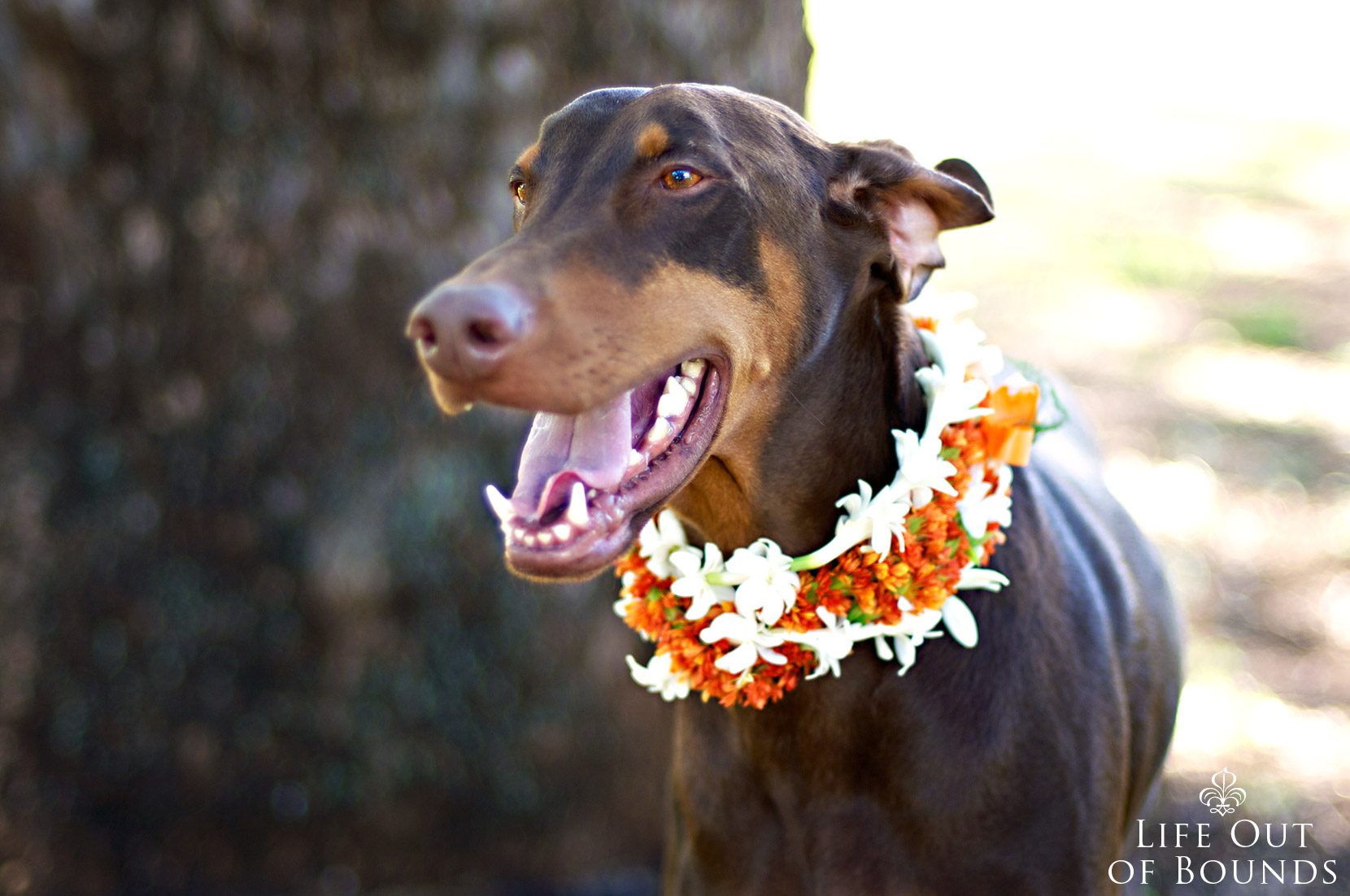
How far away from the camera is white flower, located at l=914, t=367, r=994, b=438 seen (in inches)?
110

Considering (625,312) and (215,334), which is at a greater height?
(625,312)

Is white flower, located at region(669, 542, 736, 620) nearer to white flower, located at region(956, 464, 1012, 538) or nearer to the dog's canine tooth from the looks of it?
the dog's canine tooth

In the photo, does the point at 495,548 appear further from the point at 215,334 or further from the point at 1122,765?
the point at 1122,765

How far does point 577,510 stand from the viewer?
2348 mm

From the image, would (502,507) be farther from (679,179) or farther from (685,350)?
(679,179)

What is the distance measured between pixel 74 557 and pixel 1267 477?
5.44 metres

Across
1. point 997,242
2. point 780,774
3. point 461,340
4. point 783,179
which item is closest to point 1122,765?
point 780,774

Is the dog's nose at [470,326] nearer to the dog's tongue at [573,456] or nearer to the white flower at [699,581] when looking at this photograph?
the dog's tongue at [573,456]

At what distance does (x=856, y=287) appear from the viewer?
2.75 meters

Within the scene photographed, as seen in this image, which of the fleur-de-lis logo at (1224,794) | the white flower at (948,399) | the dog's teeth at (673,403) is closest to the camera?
the dog's teeth at (673,403)

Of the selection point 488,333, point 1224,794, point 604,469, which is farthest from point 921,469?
point 1224,794

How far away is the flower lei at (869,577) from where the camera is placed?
2.73 m

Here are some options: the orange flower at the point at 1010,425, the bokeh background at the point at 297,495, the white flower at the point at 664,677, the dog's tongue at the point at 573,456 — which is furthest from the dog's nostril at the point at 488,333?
the bokeh background at the point at 297,495

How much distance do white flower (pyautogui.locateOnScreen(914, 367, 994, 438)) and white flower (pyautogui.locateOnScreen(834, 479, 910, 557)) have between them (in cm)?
15
